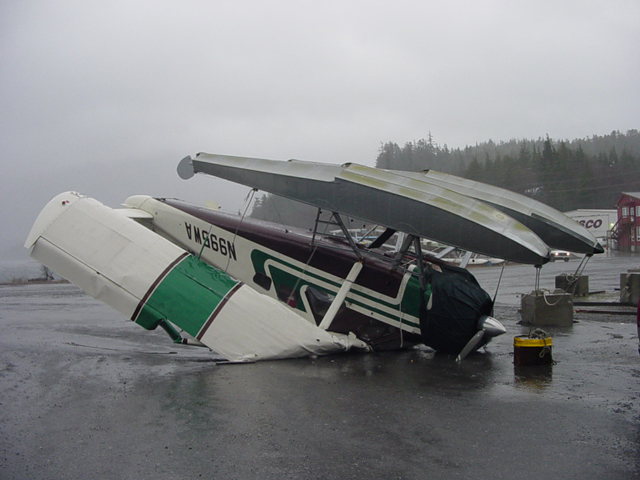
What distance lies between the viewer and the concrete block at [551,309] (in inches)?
512

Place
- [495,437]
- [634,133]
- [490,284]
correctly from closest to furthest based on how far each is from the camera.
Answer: [495,437] → [490,284] → [634,133]

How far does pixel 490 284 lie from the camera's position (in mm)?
23688

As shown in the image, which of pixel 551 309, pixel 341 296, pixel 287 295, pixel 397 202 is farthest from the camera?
pixel 551 309

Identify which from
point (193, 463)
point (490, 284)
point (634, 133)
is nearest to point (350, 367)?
point (193, 463)

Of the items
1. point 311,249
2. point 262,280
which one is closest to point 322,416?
point 311,249

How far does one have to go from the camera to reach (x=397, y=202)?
28.0 ft

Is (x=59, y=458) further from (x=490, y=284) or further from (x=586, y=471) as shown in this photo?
(x=490, y=284)

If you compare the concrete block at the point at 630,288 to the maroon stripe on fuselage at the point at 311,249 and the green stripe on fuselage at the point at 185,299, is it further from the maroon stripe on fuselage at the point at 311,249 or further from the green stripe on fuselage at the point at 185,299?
the green stripe on fuselage at the point at 185,299

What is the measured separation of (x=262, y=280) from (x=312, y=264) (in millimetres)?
1108

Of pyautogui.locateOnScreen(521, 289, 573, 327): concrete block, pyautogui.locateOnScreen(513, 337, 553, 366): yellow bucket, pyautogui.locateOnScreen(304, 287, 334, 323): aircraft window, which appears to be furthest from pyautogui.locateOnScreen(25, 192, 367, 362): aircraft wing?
pyautogui.locateOnScreen(521, 289, 573, 327): concrete block

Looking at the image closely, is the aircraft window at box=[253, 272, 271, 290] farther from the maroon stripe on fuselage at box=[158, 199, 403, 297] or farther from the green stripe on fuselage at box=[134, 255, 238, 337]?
the green stripe on fuselage at box=[134, 255, 238, 337]

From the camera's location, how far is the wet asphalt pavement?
4.69 metres

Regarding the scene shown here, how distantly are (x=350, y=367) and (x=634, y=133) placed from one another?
146 m

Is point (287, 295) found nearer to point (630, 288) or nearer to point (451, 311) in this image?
point (451, 311)
